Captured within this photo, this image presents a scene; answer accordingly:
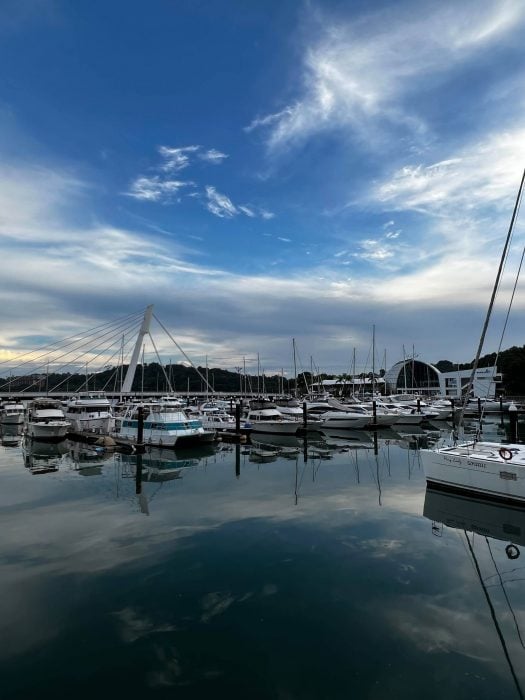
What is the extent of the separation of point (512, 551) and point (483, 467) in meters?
4.92

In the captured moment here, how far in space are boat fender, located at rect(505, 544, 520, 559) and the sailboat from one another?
386 centimetres

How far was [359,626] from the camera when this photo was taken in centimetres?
884

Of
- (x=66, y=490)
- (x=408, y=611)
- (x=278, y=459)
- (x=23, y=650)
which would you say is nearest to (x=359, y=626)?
(x=408, y=611)

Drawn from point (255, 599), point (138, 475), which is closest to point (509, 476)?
point (255, 599)

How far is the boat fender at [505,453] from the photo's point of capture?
17.6m

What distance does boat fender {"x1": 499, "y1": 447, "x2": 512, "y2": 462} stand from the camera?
17.6 metres

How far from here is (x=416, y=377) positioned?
13225cm

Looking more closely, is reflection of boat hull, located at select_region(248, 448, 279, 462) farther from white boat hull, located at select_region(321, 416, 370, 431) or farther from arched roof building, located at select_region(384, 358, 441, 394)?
arched roof building, located at select_region(384, 358, 441, 394)

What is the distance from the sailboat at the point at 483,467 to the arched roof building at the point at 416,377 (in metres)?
108

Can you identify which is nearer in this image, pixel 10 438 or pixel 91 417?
pixel 91 417

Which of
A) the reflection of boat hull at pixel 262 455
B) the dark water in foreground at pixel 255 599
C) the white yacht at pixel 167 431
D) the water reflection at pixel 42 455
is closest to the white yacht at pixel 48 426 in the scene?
the water reflection at pixel 42 455

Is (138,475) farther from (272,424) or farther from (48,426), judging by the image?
(272,424)

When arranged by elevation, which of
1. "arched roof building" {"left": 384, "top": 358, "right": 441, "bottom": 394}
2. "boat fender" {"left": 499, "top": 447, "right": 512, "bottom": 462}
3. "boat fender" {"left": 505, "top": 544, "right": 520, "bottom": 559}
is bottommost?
"boat fender" {"left": 505, "top": 544, "right": 520, "bottom": 559}

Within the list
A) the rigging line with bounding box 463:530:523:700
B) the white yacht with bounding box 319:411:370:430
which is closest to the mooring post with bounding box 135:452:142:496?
the rigging line with bounding box 463:530:523:700
